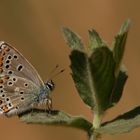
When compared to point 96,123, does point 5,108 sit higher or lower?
higher

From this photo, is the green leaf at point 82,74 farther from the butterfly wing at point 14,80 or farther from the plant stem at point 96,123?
the butterfly wing at point 14,80

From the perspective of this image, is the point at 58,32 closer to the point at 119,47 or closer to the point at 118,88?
the point at 118,88

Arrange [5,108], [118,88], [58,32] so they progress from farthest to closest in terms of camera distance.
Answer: [58,32] → [5,108] → [118,88]

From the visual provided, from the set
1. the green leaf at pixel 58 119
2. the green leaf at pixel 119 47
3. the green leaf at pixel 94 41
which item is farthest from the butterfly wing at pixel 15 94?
the green leaf at pixel 119 47

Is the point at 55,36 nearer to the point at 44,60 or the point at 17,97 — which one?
the point at 44,60

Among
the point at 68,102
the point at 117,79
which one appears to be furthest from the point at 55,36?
the point at 117,79

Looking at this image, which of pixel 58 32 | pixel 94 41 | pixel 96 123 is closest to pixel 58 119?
pixel 96 123

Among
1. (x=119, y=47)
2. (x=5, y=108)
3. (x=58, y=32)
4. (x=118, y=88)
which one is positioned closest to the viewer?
(x=119, y=47)
